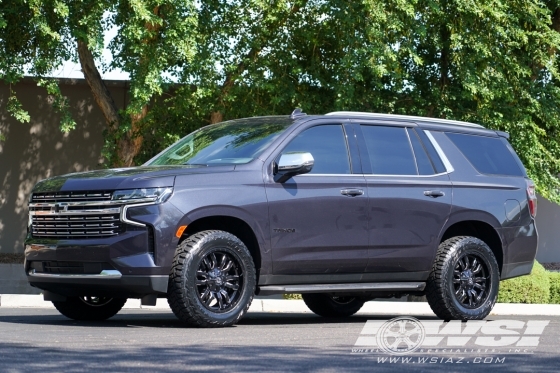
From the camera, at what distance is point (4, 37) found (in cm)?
1964

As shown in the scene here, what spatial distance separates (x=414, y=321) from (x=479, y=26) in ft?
34.9

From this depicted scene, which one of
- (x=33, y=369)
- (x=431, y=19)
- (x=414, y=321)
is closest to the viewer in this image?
(x=33, y=369)

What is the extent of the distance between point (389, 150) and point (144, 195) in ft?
9.41

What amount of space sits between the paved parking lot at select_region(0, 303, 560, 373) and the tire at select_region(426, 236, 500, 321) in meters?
1.09

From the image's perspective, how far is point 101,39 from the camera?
59.5ft

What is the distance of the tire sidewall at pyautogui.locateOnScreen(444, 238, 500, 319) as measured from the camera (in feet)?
36.0

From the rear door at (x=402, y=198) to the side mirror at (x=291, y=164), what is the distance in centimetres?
92

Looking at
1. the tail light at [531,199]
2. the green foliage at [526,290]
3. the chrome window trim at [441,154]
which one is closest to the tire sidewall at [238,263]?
the chrome window trim at [441,154]

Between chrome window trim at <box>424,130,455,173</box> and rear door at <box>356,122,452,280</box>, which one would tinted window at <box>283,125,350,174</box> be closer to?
rear door at <box>356,122,452,280</box>

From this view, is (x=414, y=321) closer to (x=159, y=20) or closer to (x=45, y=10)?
(x=159, y=20)

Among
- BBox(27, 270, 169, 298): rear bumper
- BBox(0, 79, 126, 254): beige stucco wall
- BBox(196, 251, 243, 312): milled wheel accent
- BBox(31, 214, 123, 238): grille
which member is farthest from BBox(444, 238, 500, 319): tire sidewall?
BBox(0, 79, 126, 254): beige stucco wall

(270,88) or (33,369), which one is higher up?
(270,88)

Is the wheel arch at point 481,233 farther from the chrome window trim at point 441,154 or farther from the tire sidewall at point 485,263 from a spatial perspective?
the chrome window trim at point 441,154

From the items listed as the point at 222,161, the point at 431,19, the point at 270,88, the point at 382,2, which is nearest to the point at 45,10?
the point at 270,88
